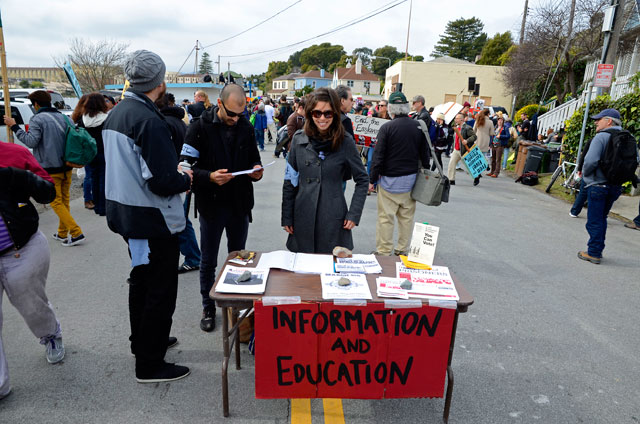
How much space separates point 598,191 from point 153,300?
5785mm

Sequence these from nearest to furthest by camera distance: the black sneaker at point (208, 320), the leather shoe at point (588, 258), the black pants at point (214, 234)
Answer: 1. the black pants at point (214, 234)
2. the black sneaker at point (208, 320)
3. the leather shoe at point (588, 258)

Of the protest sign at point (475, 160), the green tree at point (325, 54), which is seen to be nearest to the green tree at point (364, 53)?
the green tree at point (325, 54)

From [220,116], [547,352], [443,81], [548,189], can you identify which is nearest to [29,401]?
[220,116]

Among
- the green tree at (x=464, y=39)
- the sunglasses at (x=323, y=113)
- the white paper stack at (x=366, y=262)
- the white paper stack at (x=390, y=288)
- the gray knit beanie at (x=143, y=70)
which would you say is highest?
the green tree at (x=464, y=39)

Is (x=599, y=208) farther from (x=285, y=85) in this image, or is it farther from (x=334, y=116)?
(x=285, y=85)

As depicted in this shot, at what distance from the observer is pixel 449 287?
251cm

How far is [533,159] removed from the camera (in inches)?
484

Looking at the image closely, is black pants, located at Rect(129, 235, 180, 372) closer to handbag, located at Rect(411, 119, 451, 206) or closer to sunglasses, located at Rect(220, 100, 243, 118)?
sunglasses, located at Rect(220, 100, 243, 118)

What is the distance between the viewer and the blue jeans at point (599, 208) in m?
5.59

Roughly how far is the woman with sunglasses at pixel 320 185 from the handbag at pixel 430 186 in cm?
163

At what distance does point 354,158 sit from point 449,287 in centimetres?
139

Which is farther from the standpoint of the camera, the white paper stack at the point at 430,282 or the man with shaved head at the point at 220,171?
the man with shaved head at the point at 220,171

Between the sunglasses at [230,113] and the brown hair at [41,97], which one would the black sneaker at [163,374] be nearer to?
the sunglasses at [230,113]

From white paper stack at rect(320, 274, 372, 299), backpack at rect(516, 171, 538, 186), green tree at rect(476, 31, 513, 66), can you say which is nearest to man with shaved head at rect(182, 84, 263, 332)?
white paper stack at rect(320, 274, 372, 299)
